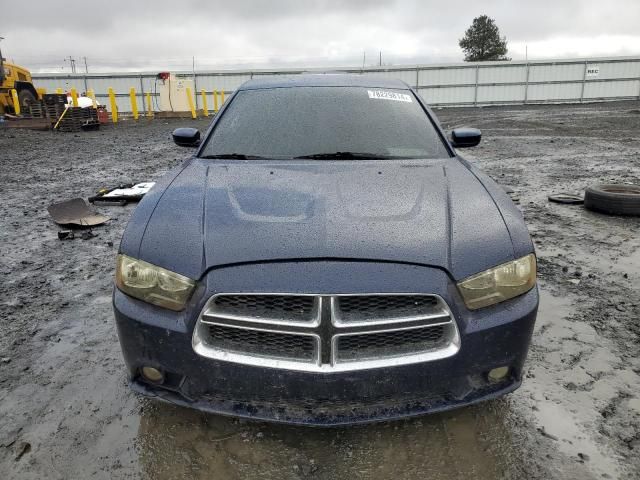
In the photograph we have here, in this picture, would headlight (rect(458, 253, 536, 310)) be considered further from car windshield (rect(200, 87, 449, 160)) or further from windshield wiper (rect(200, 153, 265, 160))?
windshield wiper (rect(200, 153, 265, 160))

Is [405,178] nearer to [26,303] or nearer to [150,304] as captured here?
[150,304]

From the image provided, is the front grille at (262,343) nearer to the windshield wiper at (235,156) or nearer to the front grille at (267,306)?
the front grille at (267,306)

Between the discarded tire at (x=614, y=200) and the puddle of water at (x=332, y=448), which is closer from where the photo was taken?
the puddle of water at (x=332, y=448)

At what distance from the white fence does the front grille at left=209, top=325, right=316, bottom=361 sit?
86.6ft

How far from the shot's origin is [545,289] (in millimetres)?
3385

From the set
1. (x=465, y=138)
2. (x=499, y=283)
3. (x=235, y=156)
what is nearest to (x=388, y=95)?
(x=465, y=138)

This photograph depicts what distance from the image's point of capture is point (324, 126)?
298 cm

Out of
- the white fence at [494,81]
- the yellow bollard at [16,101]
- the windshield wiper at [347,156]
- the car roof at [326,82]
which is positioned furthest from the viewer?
the white fence at [494,81]

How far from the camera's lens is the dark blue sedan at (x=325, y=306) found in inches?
66.7

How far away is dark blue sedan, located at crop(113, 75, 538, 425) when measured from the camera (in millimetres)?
1695

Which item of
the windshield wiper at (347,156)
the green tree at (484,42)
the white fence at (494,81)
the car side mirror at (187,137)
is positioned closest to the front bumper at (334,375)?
the windshield wiper at (347,156)

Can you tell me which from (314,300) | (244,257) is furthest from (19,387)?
(314,300)

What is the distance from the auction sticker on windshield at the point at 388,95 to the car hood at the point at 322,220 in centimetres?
102

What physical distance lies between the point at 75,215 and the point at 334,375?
4.71 metres
